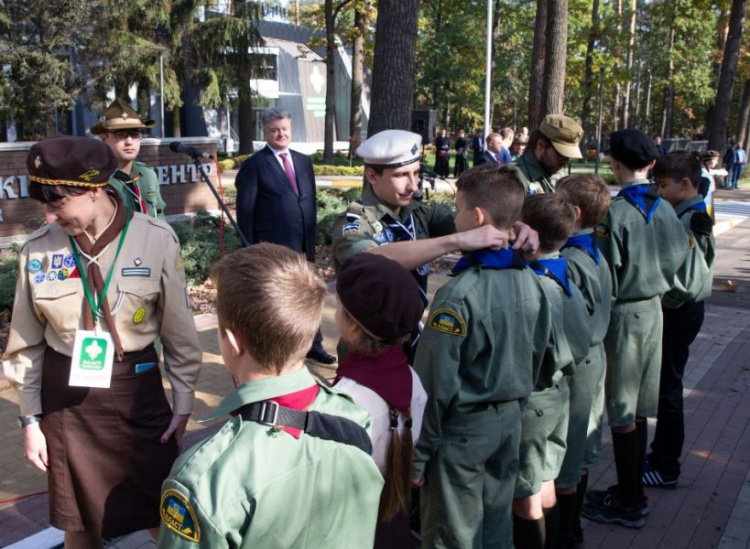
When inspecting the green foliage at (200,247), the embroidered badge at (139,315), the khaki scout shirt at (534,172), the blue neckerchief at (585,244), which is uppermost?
the khaki scout shirt at (534,172)

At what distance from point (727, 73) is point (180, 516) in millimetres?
25021

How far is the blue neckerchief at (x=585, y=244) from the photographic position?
A: 3.41m

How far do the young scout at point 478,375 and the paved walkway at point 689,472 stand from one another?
1.45 m

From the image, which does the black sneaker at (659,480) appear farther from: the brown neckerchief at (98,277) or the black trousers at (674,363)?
the brown neckerchief at (98,277)

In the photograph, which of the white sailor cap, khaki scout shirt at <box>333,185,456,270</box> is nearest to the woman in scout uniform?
khaki scout shirt at <box>333,185,456,270</box>

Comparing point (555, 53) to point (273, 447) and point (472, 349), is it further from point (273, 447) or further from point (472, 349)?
point (273, 447)

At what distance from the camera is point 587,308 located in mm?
3342

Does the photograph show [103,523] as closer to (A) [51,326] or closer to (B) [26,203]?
(A) [51,326]

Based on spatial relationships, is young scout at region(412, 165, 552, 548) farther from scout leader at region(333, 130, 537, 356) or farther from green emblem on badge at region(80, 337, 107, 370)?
green emblem on badge at region(80, 337, 107, 370)

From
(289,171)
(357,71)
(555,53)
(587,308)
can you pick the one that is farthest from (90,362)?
(357,71)

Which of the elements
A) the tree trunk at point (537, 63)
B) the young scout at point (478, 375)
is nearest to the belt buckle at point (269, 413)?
the young scout at point (478, 375)

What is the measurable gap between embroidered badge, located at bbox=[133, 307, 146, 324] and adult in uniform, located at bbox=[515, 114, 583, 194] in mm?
2425

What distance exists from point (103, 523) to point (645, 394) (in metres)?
2.84

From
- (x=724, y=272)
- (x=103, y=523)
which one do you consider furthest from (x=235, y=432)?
(x=724, y=272)
